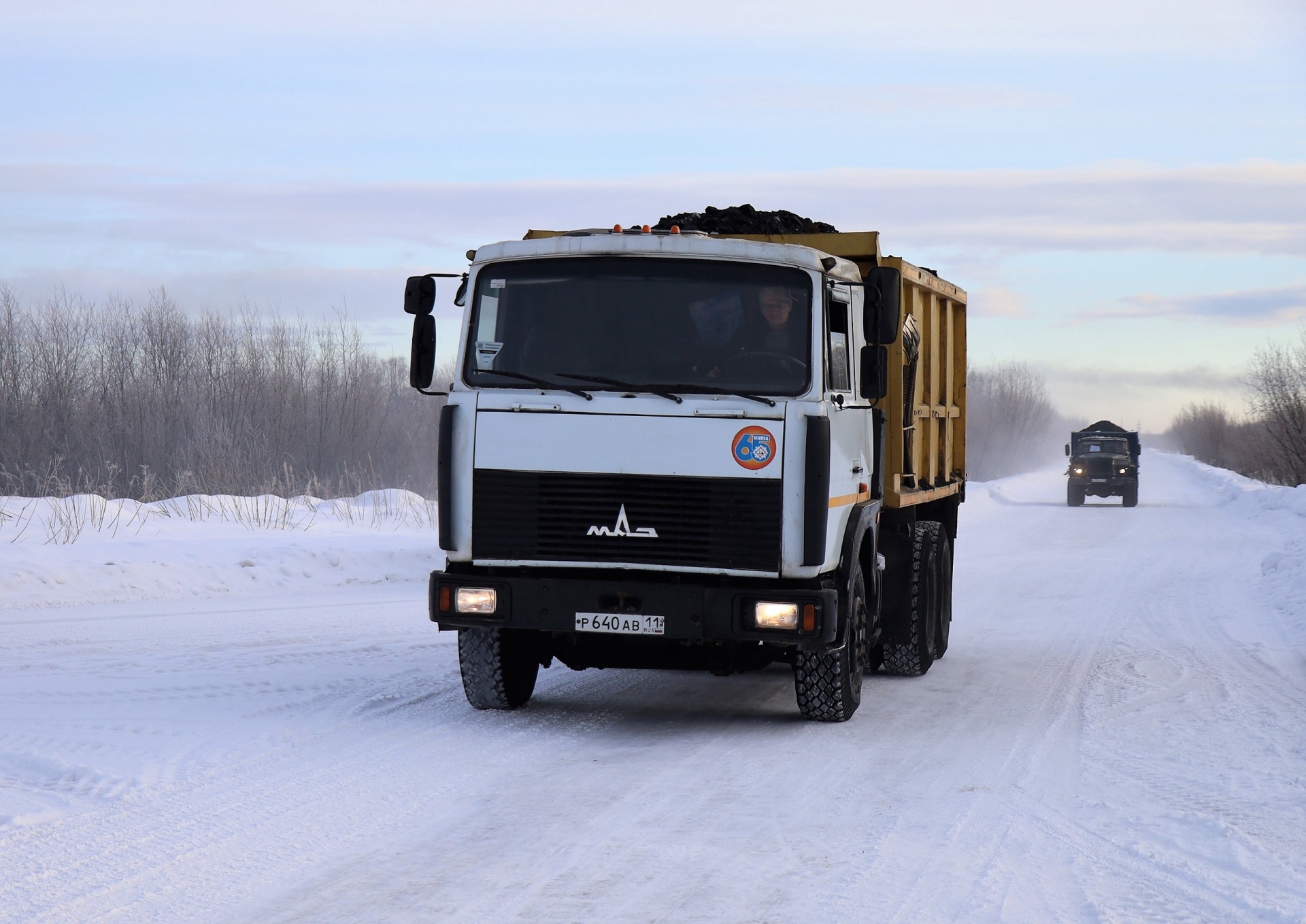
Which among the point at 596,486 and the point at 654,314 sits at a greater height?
the point at 654,314

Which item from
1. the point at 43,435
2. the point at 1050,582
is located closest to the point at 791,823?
the point at 1050,582

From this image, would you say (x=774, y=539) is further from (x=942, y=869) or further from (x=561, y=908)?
(x=561, y=908)

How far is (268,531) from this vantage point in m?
20.9

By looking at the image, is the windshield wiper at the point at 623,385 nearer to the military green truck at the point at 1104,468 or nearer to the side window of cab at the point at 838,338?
the side window of cab at the point at 838,338

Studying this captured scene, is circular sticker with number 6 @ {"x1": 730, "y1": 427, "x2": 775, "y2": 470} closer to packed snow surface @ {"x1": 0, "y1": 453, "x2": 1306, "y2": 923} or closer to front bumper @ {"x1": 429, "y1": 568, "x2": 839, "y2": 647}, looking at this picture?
front bumper @ {"x1": 429, "y1": 568, "x2": 839, "y2": 647}

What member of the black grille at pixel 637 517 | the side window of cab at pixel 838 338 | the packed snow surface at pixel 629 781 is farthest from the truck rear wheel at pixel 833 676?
the side window of cab at pixel 838 338

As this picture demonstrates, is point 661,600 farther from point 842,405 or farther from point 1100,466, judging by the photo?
point 1100,466

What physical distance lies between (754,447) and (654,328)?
3.14ft

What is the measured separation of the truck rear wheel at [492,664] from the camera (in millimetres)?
8500

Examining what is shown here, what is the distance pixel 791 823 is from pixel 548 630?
2.31 metres

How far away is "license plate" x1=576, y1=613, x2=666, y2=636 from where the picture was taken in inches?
303

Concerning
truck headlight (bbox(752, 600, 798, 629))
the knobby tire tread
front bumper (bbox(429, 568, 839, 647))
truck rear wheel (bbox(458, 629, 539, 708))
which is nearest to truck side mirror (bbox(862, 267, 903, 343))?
front bumper (bbox(429, 568, 839, 647))

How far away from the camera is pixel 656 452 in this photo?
7602 mm

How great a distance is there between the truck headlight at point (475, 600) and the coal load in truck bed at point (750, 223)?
3.34m
